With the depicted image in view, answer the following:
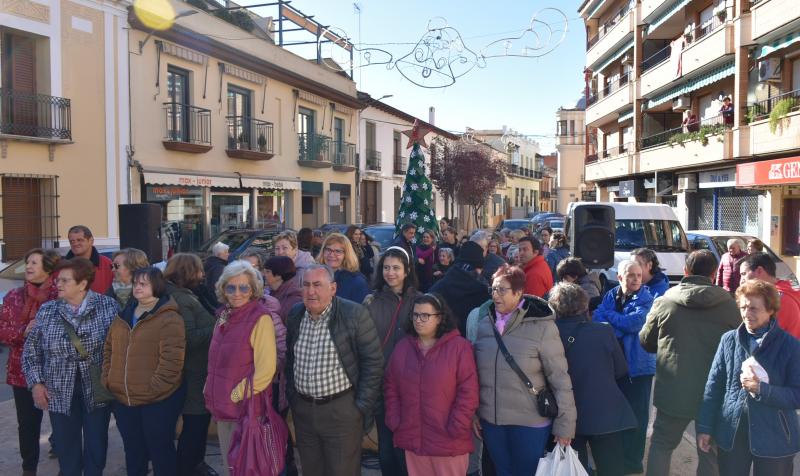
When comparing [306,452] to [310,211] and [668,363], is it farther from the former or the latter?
[310,211]

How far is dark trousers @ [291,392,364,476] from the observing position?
3.69 m

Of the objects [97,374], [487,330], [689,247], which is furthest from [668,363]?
[689,247]

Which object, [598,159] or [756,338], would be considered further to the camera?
[598,159]

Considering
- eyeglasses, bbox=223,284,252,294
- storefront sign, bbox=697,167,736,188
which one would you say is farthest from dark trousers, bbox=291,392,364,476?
storefront sign, bbox=697,167,736,188

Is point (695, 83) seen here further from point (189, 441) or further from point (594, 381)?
point (189, 441)

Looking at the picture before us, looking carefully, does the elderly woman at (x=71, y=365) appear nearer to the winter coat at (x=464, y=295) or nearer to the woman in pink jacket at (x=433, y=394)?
the woman in pink jacket at (x=433, y=394)

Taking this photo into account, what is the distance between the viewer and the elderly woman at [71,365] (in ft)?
13.4

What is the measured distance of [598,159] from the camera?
107ft

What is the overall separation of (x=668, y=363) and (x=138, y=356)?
135 inches

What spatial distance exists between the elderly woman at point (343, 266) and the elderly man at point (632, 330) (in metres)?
1.92

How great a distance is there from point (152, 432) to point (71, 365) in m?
0.71

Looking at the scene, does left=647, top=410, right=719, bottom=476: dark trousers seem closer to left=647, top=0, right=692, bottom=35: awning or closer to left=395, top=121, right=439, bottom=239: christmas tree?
left=395, top=121, right=439, bottom=239: christmas tree

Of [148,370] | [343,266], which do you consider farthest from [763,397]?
[148,370]

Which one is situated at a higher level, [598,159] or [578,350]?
[598,159]
